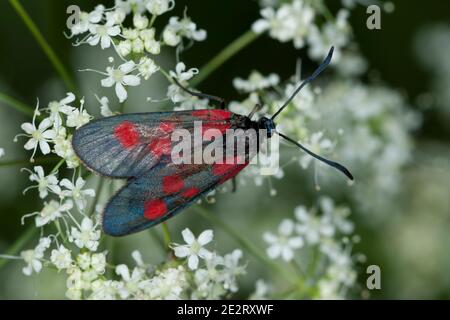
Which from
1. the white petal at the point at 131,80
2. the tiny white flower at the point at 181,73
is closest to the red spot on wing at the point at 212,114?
the tiny white flower at the point at 181,73

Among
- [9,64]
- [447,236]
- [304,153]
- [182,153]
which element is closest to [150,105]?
[9,64]

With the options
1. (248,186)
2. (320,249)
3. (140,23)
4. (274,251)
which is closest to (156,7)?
(140,23)

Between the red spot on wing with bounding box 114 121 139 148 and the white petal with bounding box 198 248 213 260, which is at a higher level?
the red spot on wing with bounding box 114 121 139 148

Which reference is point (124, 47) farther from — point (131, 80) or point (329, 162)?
point (329, 162)

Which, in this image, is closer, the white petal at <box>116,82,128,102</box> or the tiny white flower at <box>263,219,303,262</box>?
the white petal at <box>116,82,128,102</box>

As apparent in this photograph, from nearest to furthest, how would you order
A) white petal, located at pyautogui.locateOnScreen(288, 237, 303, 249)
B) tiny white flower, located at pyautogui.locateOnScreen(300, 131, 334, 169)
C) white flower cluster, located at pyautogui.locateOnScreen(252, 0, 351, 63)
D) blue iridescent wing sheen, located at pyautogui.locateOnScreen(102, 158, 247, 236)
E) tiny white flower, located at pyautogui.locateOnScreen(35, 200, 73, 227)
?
blue iridescent wing sheen, located at pyautogui.locateOnScreen(102, 158, 247, 236)
tiny white flower, located at pyautogui.locateOnScreen(35, 200, 73, 227)
tiny white flower, located at pyautogui.locateOnScreen(300, 131, 334, 169)
white petal, located at pyautogui.locateOnScreen(288, 237, 303, 249)
white flower cluster, located at pyautogui.locateOnScreen(252, 0, 351, 63)

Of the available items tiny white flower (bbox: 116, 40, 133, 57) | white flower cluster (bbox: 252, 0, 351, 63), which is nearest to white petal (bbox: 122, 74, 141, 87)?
tiny white flower (bbox: 116, 40, 133, 57)

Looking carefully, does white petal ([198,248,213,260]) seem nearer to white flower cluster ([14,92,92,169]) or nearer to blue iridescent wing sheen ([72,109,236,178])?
blue iridescent wing sheen ([72,109,236,178])

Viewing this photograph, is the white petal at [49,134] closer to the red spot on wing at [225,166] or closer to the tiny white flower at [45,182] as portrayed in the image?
the tiny white flower at [45,182]
